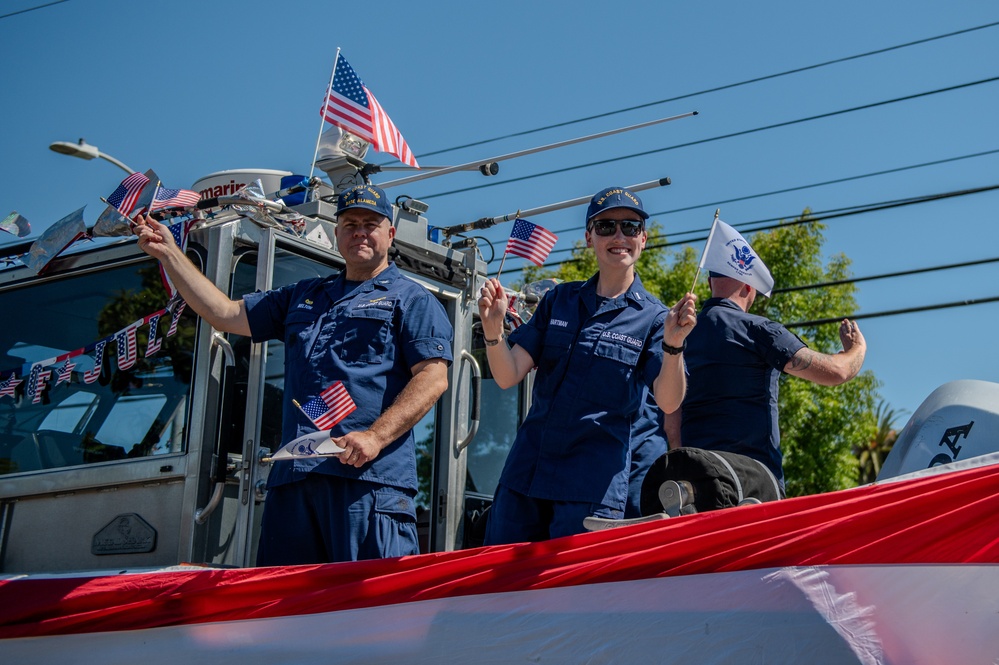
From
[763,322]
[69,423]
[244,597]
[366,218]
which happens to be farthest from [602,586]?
[69,423]

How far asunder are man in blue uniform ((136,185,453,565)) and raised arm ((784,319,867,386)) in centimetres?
130

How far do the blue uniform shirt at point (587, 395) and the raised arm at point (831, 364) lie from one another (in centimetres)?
56

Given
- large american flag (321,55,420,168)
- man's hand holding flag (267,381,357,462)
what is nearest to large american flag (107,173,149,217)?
large american flag (321,55,420,168)

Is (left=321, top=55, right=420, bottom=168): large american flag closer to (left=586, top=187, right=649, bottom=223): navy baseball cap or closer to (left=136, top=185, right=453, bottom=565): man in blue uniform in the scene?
(left=136, top=185, right=453, bottom=565): man in blue uniform

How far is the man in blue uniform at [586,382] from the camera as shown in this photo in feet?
Answer: 11.7

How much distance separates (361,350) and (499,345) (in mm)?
608

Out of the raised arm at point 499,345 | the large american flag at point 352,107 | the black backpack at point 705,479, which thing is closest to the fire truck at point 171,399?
the large american flag at point 352,107

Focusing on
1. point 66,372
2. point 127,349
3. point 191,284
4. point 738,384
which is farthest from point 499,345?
point 66,372

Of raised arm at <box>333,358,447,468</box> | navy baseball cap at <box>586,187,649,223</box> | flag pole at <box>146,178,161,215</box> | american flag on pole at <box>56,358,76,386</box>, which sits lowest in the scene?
raised arm at <box>333,358,447,468</box>

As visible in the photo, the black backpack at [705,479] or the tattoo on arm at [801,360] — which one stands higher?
A: the tattoo on arm at [801,360]

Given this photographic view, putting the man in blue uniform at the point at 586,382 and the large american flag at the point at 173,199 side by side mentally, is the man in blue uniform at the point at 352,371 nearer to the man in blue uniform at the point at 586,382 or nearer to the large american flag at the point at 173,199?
the man in blue uniform at the point at 586,382

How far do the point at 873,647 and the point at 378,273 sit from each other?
2.28 m

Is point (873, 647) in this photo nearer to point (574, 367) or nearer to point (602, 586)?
point (602, 586)

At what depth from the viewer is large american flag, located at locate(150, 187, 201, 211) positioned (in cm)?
486
